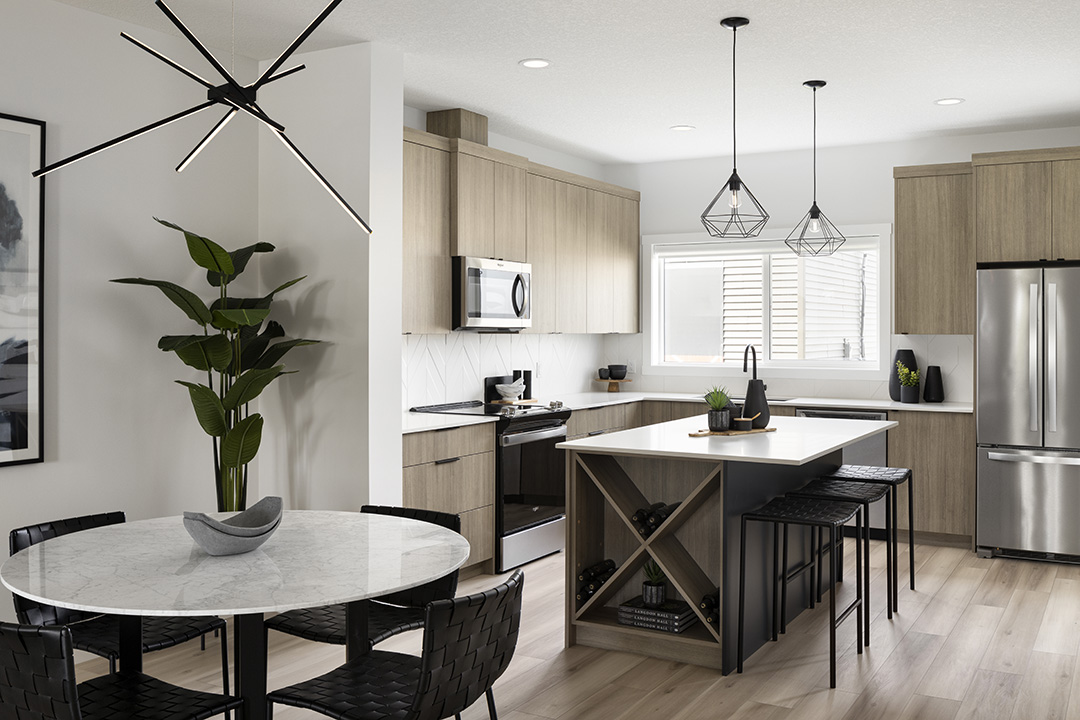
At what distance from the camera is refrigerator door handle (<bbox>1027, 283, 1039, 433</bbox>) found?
5312mm

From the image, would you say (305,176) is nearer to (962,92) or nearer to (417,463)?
(417,463)

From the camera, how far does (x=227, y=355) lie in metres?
3.73

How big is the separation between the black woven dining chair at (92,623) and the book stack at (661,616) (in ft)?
5.31

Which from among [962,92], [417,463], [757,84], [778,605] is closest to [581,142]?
[757,84]

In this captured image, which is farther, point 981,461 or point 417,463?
point 981,461

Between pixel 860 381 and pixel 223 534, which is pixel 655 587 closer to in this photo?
pixel 223 534

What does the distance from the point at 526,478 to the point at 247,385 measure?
1953 mm

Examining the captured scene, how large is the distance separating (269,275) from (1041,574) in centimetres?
439

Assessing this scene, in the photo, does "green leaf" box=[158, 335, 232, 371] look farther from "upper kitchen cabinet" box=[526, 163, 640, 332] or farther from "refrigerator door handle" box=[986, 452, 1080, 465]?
"refrigerator door handle" box=[986, 452, 1080, 465]

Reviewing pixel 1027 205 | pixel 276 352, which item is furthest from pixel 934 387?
pixel 276 352

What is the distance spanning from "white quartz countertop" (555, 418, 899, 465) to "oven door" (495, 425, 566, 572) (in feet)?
3.18

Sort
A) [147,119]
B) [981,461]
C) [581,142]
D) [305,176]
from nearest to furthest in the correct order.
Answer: [147,119], [305,176], [981,461], [581,142]

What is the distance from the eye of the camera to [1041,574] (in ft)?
16.9

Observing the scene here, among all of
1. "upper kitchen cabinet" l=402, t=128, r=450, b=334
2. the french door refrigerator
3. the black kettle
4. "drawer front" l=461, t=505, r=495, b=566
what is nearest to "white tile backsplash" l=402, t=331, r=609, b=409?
"upper kitchen cabinet" l=402, t=128, r=450, b=334
